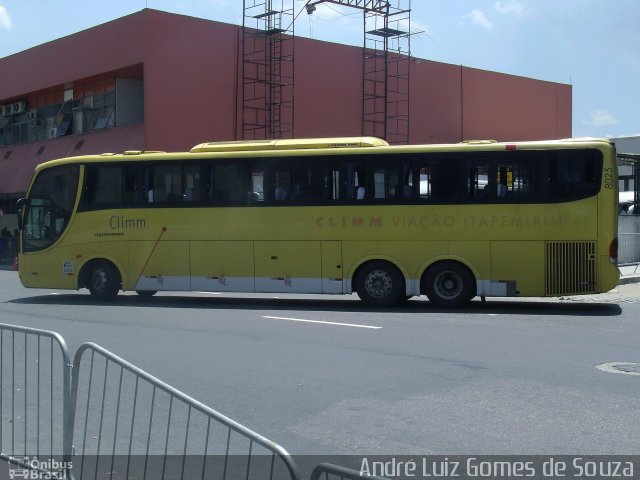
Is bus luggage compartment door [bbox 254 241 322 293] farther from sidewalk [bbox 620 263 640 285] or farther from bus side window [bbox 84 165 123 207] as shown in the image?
sidewalk [bbox 620 263 640 285]

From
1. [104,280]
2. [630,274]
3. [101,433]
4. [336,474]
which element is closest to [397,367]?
[101,433]

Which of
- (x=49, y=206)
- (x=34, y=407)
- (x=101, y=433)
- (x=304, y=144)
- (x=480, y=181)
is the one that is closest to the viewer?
(x=101, y=433)

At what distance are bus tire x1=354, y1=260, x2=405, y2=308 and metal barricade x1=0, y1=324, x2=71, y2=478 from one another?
397 inches

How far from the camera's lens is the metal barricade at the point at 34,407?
5.58 m

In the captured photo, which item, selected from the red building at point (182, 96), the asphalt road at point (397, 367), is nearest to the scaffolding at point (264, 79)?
the red building at point (182, 96)

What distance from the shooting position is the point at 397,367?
33.6 ft

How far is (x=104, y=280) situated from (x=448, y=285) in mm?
Answer: 8094

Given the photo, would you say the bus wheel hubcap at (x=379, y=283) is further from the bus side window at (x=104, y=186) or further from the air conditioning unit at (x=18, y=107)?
the air conditioning unit at (x=18, y=107)

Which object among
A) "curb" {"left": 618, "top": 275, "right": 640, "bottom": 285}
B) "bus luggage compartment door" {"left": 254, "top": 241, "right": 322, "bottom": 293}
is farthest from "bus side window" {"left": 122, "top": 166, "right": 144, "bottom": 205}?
"curb" {"left": 618, "top": 275, "right": 640, "bottom": 285}

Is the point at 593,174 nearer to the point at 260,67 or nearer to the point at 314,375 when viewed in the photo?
the point at 314,375

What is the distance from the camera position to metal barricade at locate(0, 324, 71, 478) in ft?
18.3

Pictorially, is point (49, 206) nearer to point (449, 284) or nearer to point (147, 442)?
point (449, 284)

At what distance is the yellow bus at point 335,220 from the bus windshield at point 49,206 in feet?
0.11

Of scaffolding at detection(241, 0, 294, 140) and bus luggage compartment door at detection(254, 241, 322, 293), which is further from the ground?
scaffolding at detection(241, 0, 294, 140)
